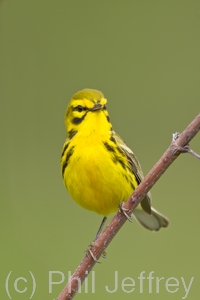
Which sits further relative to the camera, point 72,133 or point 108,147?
A: point 72,133

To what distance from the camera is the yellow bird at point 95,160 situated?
3434 millimetres

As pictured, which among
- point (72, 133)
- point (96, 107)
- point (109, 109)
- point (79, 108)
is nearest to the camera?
point (96, 107)

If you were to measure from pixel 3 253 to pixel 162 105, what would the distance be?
311 centimetres

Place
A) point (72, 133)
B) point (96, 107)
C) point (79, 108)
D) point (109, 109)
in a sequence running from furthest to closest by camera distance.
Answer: point (109, 109)
point (72, 133)
point (79, 108)
point (96, 107)

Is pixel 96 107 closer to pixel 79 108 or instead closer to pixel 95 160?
pixel 79 108

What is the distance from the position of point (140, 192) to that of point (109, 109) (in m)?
4.37

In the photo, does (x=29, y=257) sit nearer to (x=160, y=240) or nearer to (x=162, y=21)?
(x=160, y=240)

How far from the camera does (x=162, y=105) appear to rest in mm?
6953

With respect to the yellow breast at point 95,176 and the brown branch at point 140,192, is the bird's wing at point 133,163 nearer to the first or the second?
the yellow breast at point 95,176

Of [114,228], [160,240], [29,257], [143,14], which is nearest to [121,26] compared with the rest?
[143,14]

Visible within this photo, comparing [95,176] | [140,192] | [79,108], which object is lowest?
[95,176]

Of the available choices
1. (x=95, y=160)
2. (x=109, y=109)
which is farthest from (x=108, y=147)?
(x=109, y=109)

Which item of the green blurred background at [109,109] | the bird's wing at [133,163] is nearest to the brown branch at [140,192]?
the bird's wing at [133,163]

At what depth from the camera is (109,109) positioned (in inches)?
267
